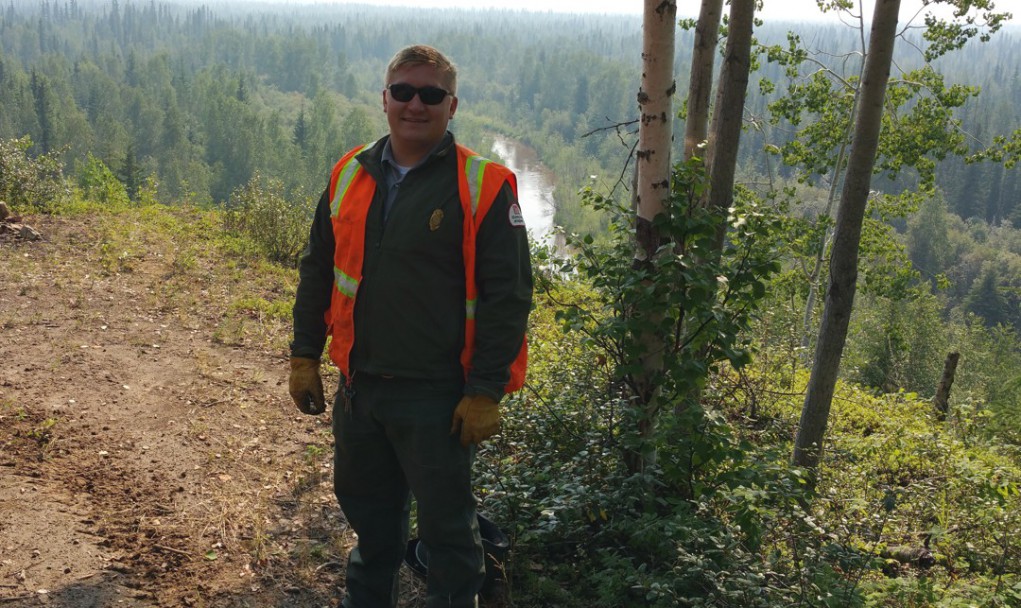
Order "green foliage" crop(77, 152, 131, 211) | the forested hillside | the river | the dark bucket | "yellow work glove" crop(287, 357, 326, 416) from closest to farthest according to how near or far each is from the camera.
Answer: "yellow work glove" crop(287, 357, 326, 416), the dark bucket, "green foliage" crop(77, 152, 131, 211), the forested hillside, the river

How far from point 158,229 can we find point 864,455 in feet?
29.0

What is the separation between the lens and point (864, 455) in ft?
20.0

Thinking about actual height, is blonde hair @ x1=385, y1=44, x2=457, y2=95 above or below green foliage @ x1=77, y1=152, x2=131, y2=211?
above

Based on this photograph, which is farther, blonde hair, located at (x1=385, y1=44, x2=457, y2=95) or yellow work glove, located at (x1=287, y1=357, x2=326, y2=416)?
yellow work glove, located at (x1=287, y1=357, x2=326, y2=416)

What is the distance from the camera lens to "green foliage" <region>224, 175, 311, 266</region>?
10.5 metres

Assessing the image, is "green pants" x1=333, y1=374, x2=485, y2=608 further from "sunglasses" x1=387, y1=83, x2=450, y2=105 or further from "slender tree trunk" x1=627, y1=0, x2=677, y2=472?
"slender tree trunk" x1=627, y1=0, x2=677, y2=472

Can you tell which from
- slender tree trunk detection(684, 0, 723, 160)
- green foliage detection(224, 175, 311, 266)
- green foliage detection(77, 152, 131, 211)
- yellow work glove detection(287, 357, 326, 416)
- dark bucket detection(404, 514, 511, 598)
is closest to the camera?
yellow work glove detection(287, 357, 326, 416)

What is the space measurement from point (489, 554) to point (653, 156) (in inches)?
Answer: 78.4

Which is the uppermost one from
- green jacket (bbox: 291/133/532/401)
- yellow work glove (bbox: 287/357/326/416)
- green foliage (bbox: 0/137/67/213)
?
green jacket (bbox: 291/133/532/401)

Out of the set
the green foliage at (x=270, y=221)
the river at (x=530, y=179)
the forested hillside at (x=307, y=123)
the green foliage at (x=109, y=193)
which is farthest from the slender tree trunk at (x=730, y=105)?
the river at (x=530, y=179)

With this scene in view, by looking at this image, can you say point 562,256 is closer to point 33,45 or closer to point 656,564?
point 656,564

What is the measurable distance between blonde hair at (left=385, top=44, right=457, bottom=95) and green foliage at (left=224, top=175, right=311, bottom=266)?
8.01 meters

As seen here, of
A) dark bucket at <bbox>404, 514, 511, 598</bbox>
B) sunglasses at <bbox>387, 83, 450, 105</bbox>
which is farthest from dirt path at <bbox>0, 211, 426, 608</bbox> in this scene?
sunglasses at <bbox>387, 83, 450, 105</bbox>

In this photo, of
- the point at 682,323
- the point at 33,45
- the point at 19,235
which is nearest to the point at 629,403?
the point at 682,323
